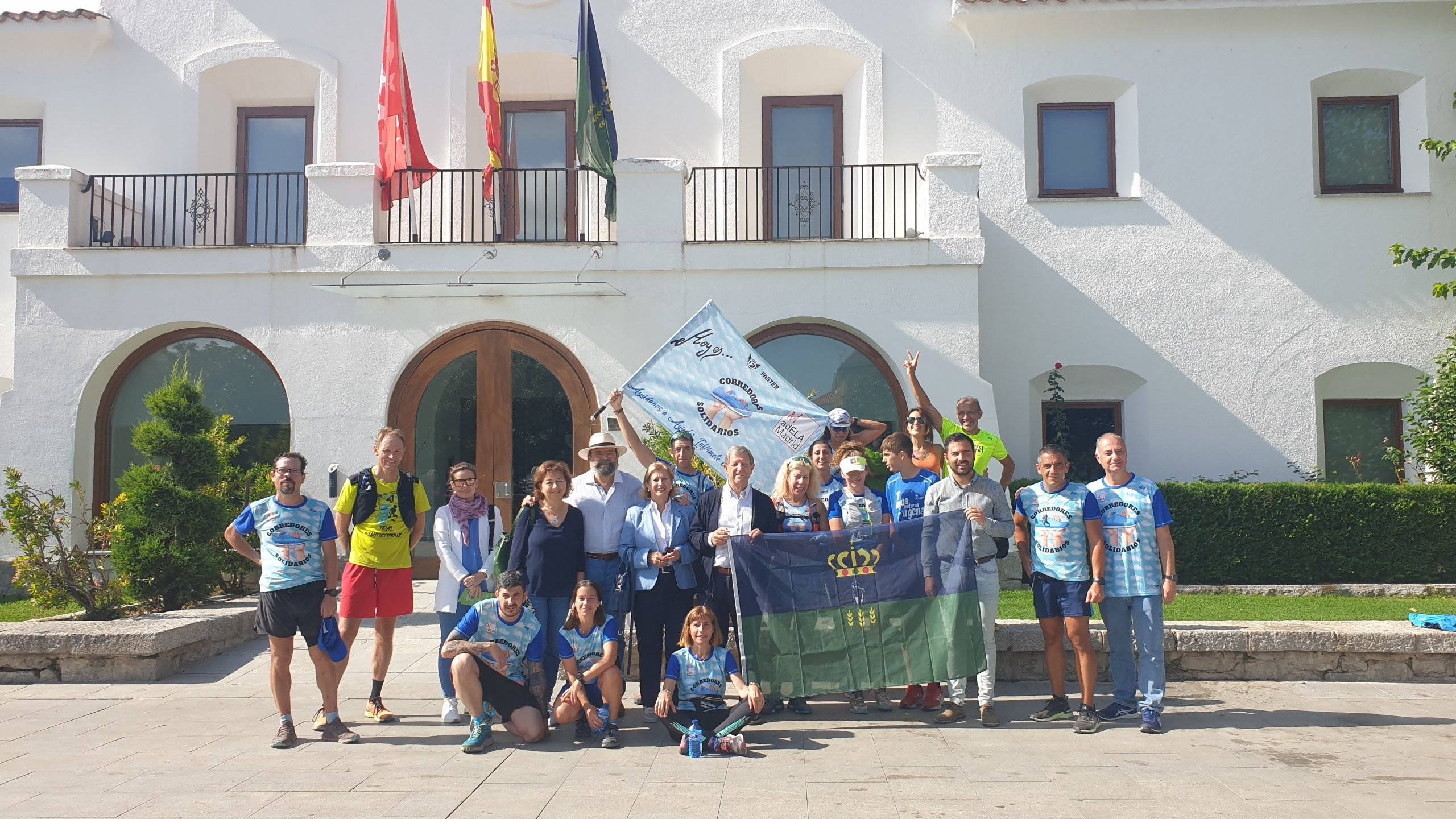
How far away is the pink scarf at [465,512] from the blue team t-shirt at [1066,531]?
3.68 meters

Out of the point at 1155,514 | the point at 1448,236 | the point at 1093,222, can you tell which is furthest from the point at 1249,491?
the point at 1155,514

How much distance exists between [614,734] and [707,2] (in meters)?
10.5

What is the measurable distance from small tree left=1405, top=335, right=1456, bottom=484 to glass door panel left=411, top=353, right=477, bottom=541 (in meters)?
11.2

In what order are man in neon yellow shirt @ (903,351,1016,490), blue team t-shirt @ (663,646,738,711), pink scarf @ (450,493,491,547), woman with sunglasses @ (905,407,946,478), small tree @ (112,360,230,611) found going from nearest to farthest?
blue team t-shirt @ (663,646,738,711), pink scarf @ (450,493,491,547), woman with sunglasses @ (905,407,946,478), man in neon yellow shirt @ (903,351,1016,490), small tree @ (112,360,230,611)

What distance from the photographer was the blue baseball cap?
681 centimetres

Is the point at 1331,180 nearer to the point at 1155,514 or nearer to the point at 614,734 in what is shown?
the point at 1155,514

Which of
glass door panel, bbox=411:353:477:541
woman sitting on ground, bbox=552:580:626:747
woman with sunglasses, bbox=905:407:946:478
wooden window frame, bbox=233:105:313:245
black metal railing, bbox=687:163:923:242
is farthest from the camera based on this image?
wooden window frame, bbox=233:105:313:245

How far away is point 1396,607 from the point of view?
1042 cm

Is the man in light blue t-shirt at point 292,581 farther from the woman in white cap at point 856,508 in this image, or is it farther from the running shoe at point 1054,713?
the running shoe at point 1054,713

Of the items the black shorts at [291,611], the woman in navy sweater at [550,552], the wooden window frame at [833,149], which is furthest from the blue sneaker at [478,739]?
the wooden window frame at [833,149]

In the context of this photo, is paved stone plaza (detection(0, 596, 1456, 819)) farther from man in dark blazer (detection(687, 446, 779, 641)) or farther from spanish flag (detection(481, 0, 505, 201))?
spanish flag (detection(481, 0, 505, 201))

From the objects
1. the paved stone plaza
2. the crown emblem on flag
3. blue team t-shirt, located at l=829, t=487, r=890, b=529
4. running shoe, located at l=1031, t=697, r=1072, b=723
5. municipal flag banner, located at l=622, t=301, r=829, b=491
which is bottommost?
the paved stone plaza

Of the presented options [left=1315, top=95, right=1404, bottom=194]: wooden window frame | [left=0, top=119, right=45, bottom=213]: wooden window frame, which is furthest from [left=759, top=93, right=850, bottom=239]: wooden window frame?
[left=0, top=119, right=45, bottom=213]: wooden window frame

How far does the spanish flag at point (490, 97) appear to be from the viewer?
12719 mm
